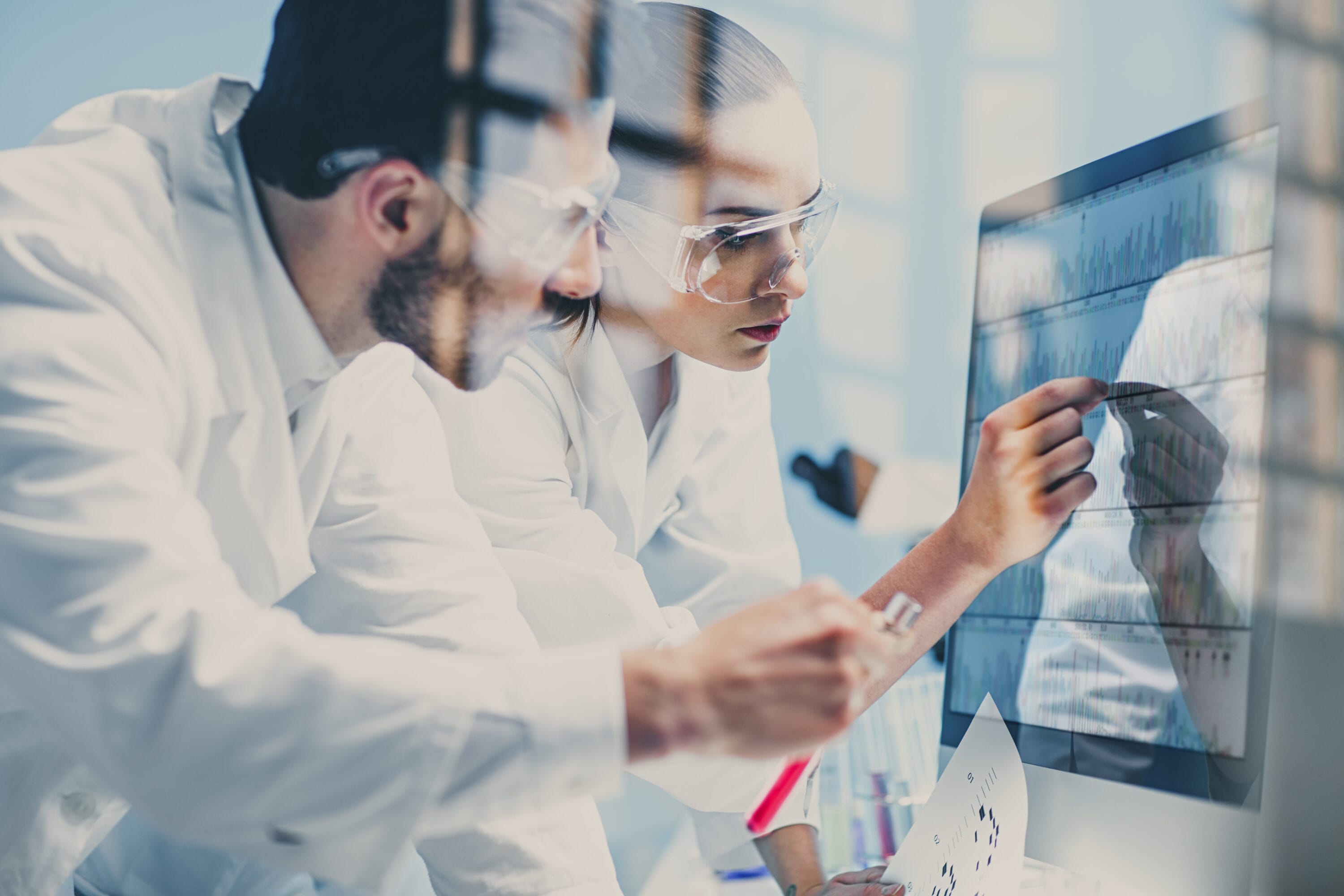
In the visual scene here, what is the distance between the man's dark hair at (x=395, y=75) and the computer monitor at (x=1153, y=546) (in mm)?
447

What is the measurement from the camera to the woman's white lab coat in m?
0.73

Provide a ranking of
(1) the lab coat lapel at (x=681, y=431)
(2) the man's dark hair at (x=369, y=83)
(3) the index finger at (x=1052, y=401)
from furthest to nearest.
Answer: (1) the lab coat lapel at (x=681, y=431) < (3) the index finger at (x=1052, y=401) < (2) the man's dark hair at (x=369, y=83)

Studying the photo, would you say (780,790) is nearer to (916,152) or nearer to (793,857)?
(793,857)

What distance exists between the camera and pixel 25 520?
0.40 meters

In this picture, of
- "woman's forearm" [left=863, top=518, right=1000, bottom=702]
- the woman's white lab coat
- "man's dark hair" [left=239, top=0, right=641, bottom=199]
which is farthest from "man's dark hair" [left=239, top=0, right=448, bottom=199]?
"woman's forearm" [left=863, top=518, right=1000, bottom=702]

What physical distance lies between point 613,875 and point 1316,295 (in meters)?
0.64

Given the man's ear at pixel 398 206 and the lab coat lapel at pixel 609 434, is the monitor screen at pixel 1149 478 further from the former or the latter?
the man's ear at pixel 398 206

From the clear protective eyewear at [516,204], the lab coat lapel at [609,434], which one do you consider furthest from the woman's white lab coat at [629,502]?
the clear protective eyewear at [516,204]

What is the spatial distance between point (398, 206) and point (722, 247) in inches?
10.6

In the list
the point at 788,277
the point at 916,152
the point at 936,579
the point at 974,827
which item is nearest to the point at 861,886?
the point at 974,827

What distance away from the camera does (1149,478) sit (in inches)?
28.3

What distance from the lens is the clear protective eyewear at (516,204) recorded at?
524mm

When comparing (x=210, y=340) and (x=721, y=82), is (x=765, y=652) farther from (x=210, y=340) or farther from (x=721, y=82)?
(x=721, y=82)

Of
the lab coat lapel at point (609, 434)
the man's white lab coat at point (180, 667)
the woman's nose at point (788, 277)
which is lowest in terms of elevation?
the man's white lab coat at point (180, 667)
